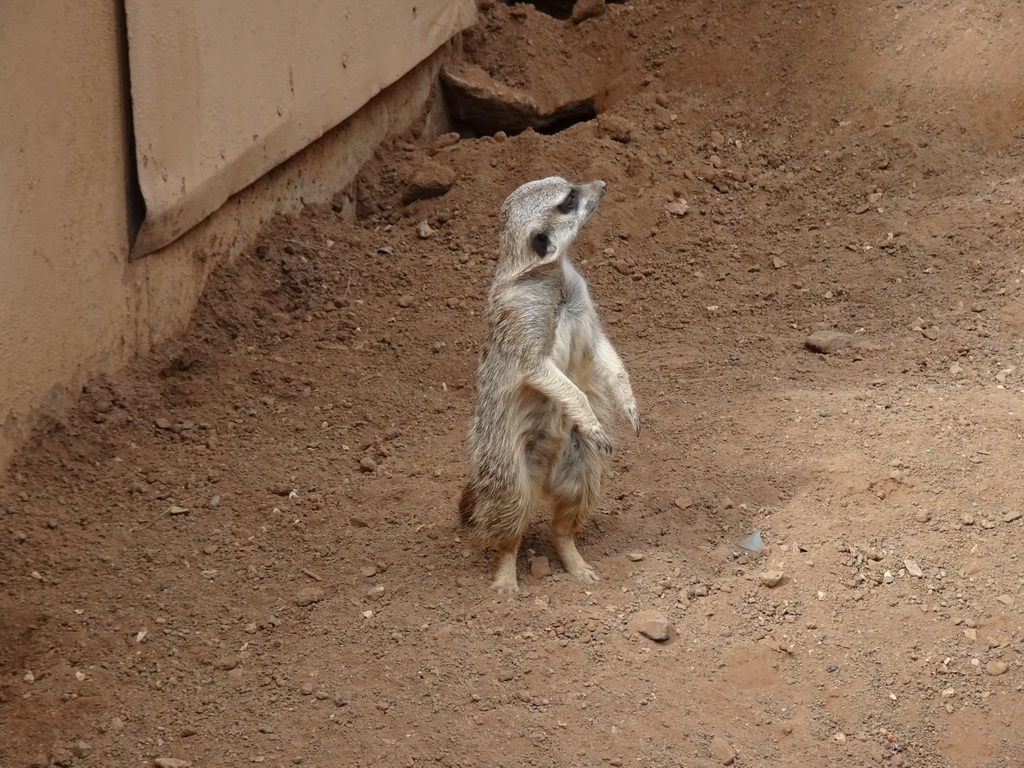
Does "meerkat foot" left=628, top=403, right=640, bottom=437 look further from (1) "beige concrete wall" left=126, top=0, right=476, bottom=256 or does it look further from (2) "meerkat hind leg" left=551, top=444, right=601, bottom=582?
(1) "beige concrete wall" left=126, top=0, right=476, bottom=256

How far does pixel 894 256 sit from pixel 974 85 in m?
1.02

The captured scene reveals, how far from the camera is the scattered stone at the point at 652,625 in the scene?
271cm

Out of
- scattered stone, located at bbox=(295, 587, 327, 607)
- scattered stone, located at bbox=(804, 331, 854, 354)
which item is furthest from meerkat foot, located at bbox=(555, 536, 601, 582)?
scattered stone, located at bbox=(804, 331, 854, 354)

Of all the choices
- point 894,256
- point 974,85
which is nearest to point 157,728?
point 894,256

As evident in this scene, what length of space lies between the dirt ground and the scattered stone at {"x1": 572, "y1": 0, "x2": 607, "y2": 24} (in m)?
0.09

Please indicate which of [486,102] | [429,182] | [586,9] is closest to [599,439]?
[429,182]

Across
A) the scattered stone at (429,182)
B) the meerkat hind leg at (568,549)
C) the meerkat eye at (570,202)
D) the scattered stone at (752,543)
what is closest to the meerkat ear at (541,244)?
the meerkat eye at (570,202)

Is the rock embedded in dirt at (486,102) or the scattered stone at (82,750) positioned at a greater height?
the scattered stone at (82,750)

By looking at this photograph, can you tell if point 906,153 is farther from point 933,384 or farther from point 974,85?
point 933,384

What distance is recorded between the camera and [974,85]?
4871 millimetres

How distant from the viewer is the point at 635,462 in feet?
11.4

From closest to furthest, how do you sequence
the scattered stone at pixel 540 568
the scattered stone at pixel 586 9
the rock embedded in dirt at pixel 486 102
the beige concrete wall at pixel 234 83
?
the scattered stone at pixel 540 568 < the beige concrete wall at pixel 234 83 < the rock embedded in dirt at pixel 486 102 < the scattered stone at pixel 586 9

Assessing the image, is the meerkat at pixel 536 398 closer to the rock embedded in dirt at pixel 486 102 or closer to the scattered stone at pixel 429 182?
the scattered stone at pixel 429 182

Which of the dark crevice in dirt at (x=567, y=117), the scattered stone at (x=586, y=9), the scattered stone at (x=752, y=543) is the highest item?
the scattered stone at (x=586, y=9)
